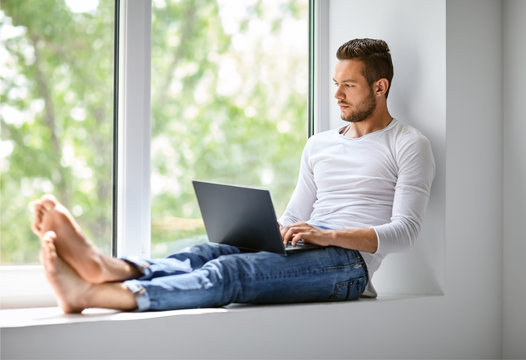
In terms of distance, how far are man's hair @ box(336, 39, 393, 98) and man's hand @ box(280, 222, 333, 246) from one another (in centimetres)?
62

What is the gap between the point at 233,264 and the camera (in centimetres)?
181

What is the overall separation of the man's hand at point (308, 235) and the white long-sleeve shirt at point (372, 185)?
0.15 metres

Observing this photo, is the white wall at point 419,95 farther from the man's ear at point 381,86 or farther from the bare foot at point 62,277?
the bare foot at point 62,277

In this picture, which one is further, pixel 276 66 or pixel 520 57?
pixel 276 66

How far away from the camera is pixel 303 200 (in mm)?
2367

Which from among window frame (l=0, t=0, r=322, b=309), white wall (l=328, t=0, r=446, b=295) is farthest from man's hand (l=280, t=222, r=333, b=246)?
window frame (l=0, t=0, r=322, b=309)

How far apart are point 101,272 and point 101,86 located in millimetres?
879

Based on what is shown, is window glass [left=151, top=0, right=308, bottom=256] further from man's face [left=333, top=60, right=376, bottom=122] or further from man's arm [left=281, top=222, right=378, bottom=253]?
man's arm [left=281, top=222, right=378, bottom=253]

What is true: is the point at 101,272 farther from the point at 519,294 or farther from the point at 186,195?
the point at 519,294

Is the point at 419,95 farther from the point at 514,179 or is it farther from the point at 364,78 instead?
the point at 514,179

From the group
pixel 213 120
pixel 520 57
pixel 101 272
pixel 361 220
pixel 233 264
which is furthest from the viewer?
pixel 213 120

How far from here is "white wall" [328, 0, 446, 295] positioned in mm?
2227

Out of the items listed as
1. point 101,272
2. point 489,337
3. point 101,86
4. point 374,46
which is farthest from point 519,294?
point 101,86

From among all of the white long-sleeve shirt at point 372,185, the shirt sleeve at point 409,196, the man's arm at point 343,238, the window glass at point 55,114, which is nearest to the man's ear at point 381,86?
the white long-sleeve shirt at point 372,185
